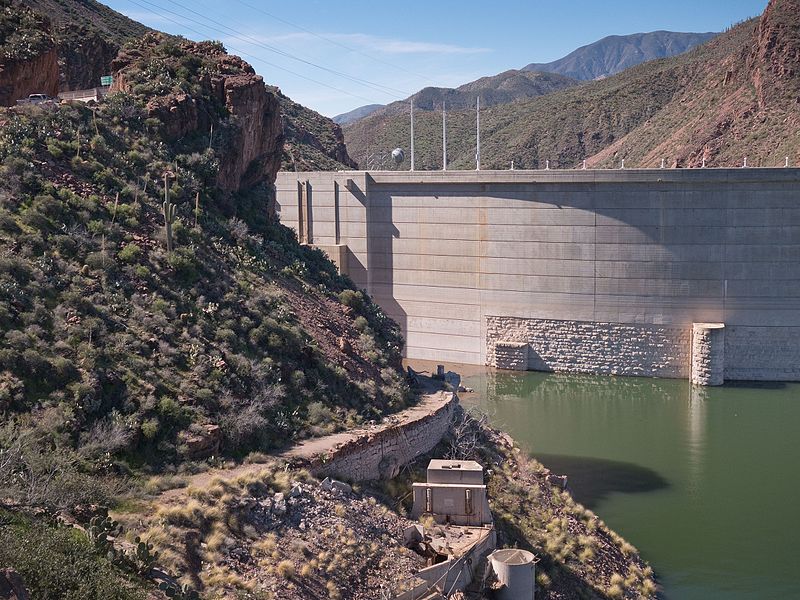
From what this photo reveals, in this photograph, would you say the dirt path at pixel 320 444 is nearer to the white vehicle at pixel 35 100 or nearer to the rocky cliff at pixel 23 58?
the white vehicle at pixel 35 100

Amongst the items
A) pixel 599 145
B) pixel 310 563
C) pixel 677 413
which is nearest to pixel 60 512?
pixel 310 563

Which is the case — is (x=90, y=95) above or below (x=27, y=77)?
below

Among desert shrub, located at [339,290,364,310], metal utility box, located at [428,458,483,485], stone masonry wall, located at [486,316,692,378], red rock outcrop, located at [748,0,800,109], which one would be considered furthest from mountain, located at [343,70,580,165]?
metal utility box, located at [428,458,483,485]

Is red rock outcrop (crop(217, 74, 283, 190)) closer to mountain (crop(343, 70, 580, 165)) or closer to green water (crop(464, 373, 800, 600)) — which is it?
green water (crop(464, 373, 800, 600))

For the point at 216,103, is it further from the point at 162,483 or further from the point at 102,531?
the point at 102,531

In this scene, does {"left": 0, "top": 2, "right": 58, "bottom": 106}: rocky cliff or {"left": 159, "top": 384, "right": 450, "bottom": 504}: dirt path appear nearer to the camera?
{"left": 159, "top": 384, "right": 450, "bottom": 504}: dirt path

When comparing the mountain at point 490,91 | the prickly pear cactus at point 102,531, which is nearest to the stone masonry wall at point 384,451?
the prickly pear cactus at point 102,531

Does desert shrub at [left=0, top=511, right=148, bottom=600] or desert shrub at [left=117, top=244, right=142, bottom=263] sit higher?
desert shrub at [left=117, top=244, right=142, bottom=263]

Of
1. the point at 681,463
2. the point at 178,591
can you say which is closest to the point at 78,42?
the point at 681,463
